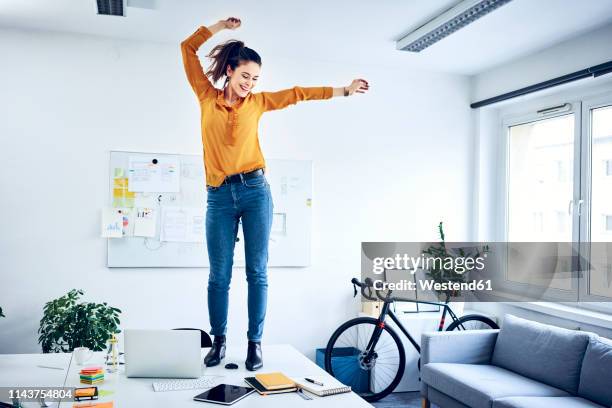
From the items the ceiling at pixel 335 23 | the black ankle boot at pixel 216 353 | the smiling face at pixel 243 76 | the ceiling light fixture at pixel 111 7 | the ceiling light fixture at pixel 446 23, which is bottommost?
the black ankle boot at pixel 216 353

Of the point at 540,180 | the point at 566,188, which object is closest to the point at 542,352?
the point at 566,188

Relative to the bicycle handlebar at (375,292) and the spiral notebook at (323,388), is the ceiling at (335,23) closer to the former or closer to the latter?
the bicycle handlebar at (375,292)

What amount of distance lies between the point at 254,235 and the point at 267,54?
8.47ft

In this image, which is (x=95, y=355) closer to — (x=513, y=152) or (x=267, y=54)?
(x=267, y=54)

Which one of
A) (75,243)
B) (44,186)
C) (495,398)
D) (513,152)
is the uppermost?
(513,152)

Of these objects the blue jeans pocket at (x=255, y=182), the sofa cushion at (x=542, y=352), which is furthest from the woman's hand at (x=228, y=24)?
the sofa cushion at (x=542, y=352)

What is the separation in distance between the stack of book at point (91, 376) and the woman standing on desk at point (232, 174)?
42 centimetres

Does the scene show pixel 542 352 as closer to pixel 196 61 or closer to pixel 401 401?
pixel 401 401

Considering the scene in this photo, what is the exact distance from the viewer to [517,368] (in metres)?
3.78

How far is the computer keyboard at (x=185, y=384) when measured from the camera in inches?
83.0

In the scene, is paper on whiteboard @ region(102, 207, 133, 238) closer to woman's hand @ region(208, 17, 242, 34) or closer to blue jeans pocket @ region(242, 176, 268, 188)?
blue jeans pocket @ region(242, 176, 268, 188)

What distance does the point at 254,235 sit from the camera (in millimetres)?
2359

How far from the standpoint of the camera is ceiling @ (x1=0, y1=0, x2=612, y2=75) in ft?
11.8

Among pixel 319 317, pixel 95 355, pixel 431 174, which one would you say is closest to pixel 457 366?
pixel 319 317
